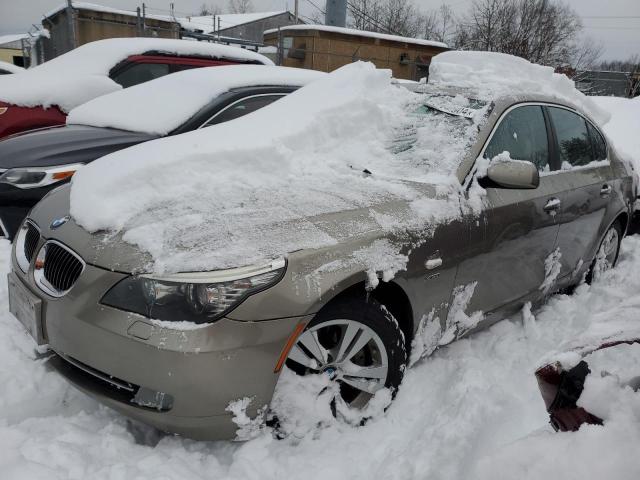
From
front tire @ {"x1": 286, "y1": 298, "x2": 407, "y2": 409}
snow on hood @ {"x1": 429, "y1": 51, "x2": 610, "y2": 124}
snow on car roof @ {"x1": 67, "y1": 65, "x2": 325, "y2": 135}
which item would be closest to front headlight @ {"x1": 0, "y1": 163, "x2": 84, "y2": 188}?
snow on car roof @ {"x1": 67, "y1": 65, "x2": 325, "y2": 135}

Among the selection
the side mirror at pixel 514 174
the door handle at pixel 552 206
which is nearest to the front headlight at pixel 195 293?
the side mirror at pixel 514 174

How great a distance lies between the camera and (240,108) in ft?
13.8

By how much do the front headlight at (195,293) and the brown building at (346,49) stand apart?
1384 cm

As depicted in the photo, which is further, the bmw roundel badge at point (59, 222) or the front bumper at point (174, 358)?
the bmw roundel badge at point (59, 222)

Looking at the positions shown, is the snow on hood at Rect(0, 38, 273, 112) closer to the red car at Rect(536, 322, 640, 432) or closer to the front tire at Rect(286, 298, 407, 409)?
the front tire at Rect(286, 298, 407, 409)

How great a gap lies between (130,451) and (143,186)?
1118mm

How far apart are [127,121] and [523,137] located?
304 cm

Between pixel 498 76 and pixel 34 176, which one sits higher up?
pixel 498 76

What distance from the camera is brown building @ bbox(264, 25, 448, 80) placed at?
14695 millimetres

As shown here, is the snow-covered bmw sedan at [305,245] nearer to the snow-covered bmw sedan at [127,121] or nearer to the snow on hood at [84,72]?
the snow-covered bmw sedan at [127,121]

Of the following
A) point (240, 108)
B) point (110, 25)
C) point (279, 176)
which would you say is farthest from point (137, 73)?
point (110, 25)

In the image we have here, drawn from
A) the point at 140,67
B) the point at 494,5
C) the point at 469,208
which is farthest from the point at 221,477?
the point at 494,5

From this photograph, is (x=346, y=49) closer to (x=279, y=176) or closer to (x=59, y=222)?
(x=279, y=176)

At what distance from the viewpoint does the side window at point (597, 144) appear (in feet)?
12.4
